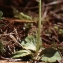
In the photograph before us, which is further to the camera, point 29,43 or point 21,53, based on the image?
point 29,43

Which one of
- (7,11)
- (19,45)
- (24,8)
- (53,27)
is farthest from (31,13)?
(19,45)

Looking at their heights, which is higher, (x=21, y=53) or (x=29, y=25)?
(x=29, y=25)

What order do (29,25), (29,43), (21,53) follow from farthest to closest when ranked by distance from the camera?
(29,25)
(29,43)
(21,53)

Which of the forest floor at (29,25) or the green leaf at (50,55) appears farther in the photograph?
the forest floor at (29,25)

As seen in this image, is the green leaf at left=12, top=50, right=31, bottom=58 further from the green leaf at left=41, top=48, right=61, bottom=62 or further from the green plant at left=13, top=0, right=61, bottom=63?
the green leaf at left=41, top=48, right=61, bottom=62

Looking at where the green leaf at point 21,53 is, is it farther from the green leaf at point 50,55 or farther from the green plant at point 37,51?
the green leaf at point 50,55

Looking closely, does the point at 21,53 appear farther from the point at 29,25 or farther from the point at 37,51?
the point at 29,25

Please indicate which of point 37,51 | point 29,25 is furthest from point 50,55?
point 29,25

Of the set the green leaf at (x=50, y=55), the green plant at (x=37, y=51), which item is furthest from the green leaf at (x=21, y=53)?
the green leaf at (x=50, y=55)

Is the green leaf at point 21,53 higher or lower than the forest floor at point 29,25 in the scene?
lower
